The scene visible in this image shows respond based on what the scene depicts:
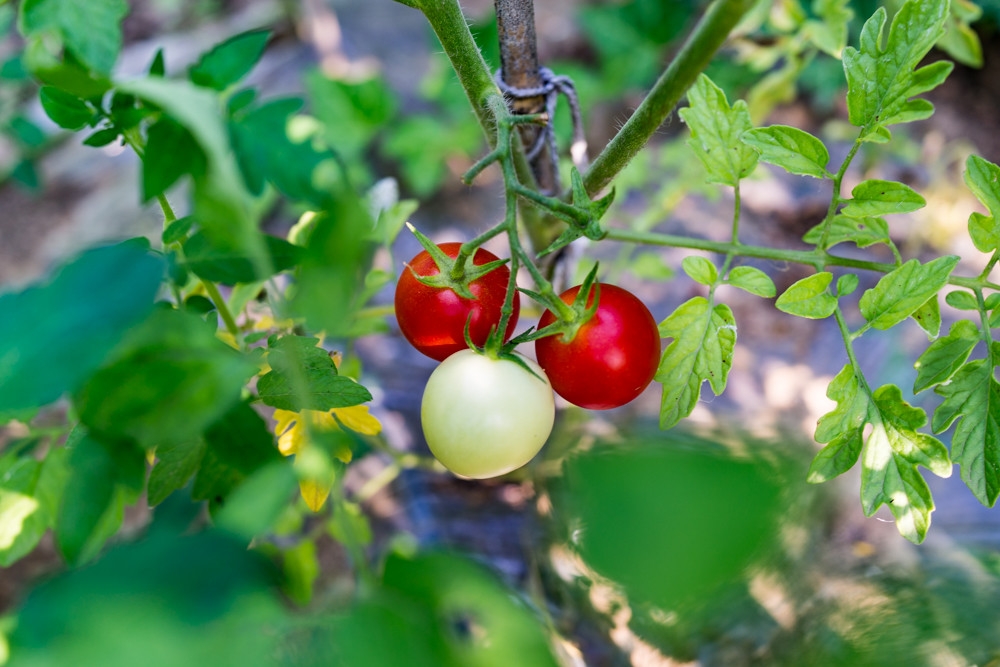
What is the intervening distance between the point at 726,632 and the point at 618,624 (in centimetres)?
11

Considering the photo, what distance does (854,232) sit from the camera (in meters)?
0.54

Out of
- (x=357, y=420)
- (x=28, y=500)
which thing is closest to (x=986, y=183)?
(x=357, y=420)

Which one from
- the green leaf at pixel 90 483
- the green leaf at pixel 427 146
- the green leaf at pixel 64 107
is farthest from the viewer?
the green leaf at pixel 427 146

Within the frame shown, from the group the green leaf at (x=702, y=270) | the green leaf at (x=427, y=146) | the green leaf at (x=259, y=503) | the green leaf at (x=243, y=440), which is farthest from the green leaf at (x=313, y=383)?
the green leaf at (x=427, y=146)

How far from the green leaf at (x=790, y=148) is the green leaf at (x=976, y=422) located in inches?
7.0

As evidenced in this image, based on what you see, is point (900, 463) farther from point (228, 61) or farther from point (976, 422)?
point (228, 61)

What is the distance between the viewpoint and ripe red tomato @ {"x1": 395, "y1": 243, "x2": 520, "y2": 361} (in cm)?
48

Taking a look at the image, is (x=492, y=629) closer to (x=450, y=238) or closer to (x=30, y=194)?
(x=450, y=238)

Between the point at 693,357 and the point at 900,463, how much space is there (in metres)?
0.16

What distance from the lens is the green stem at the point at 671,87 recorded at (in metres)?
0.40

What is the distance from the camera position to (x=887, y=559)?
0.83 metres

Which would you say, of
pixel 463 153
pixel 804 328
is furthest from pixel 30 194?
pixel 804 328

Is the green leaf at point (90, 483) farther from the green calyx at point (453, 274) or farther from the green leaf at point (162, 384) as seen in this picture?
the green calyx at point (453, 274)

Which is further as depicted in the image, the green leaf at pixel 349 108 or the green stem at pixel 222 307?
the green leaf at pixel 349 108
